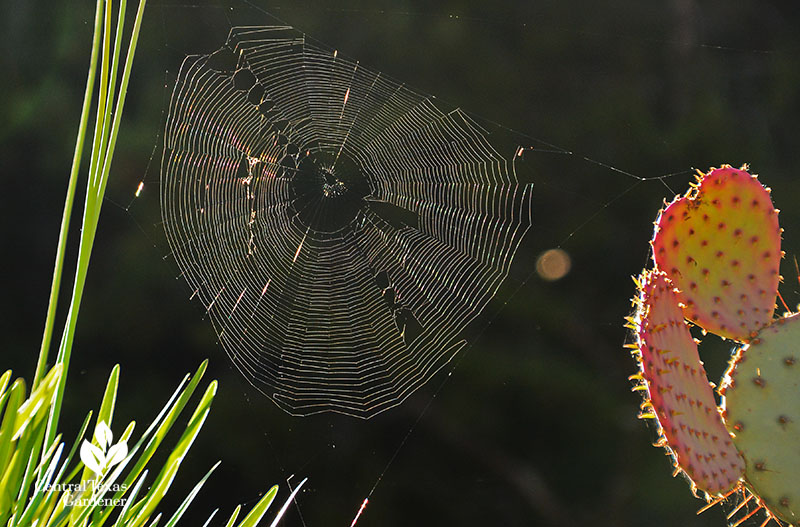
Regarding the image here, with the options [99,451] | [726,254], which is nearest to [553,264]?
[726,254]

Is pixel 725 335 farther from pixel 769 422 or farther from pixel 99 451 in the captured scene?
pixel 99 451

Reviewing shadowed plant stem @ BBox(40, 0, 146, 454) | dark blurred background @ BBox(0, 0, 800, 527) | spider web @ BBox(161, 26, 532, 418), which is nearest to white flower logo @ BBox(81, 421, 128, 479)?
shadowed plant stem @ BBox(40, 0, 146, 454)

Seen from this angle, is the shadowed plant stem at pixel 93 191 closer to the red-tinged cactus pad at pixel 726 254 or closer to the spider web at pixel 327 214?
the red-tinged cactus pad at pixel 726 254

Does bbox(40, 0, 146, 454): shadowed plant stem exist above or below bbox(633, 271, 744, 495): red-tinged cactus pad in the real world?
above

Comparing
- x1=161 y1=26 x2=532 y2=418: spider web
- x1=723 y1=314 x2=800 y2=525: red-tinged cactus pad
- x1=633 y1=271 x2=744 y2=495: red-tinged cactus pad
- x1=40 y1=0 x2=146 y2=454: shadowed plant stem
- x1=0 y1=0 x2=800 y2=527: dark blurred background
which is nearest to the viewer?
x1=40 y1=0 x2=146 y2=454: shadowed plant stem

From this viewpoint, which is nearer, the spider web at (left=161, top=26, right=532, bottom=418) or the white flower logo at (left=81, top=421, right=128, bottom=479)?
the white flower logo at (left=81, top=421, right=128, bottom=479)

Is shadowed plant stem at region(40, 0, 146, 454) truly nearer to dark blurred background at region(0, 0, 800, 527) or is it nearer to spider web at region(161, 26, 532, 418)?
spider web at region(161, 26, 532, 418)

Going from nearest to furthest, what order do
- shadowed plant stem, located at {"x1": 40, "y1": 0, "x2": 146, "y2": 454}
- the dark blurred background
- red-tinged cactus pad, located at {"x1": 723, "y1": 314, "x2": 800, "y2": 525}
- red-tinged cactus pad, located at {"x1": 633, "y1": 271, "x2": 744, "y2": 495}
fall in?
shadowed plant stem, located at {"x1": 40, "y1": 0, "x2": 146, "y2": 454}
red-tinged cactus pad, located at {"x1": 633, "y1": 271, "x2": 744, "y2": 495}
red-tinged cactus pad, located at {"x1": 723, "y1": 314, "x2": 800, "y2": 525}
the dark blurred background

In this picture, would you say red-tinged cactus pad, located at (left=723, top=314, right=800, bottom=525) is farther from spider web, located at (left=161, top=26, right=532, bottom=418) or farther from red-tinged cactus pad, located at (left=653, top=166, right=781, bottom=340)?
spider web, located at (left=161, top=26, right=532, bottom=418)

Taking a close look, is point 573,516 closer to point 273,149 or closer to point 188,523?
point 188,523
